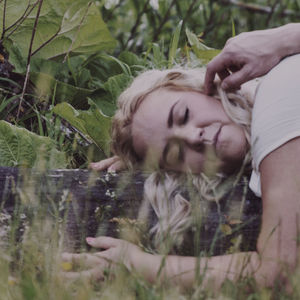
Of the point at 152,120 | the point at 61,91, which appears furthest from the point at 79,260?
Result: the point at 61,91

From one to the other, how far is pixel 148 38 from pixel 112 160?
69.5 inches

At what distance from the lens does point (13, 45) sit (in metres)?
2.69

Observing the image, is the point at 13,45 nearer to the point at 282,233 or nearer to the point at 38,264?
the point at 38,264

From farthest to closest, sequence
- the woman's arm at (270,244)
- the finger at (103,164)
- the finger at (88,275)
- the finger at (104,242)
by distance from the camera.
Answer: the finger at (103,164) → the finger at (104,242) → the woman's arm at (270,244) → the finger at (88,275)

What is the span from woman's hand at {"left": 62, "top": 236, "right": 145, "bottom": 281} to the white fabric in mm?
424

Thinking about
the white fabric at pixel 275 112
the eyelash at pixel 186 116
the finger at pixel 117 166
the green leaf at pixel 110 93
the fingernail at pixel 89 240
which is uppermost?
the white fabric at pixel 275 112

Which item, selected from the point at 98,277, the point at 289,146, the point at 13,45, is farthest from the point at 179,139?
the point at 13,45

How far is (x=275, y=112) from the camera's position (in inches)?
69.2

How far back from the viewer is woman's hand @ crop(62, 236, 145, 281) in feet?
5.15

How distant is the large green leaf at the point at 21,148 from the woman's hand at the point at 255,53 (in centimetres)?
63

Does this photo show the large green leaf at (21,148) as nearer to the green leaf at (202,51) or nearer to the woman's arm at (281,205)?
the woman's arm at (281,205)

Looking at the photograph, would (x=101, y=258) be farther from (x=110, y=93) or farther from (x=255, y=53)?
(x=110, y=93)

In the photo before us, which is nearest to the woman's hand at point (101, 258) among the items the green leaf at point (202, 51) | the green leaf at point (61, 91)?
the green leaf at point (61, 91)

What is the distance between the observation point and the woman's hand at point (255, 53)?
6.47 ft
